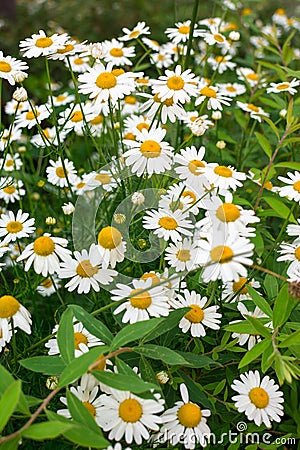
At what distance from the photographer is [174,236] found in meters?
0.98

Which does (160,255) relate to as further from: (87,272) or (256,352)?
(256,352)

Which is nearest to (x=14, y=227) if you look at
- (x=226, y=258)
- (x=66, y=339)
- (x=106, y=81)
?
(x=106, y=81)

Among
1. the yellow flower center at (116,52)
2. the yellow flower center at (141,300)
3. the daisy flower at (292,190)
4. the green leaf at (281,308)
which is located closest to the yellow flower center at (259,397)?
the green leaf at (281,308)

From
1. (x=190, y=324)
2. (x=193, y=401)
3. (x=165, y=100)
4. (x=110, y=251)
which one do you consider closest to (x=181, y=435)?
(x=193, y=401)

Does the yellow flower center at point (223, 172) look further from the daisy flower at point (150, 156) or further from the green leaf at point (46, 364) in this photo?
the green leaf at point (46, 364)

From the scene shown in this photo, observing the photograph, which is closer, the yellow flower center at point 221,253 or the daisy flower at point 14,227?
the yellow flower center at point 221,253

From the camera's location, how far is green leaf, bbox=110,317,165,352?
80 centimetres

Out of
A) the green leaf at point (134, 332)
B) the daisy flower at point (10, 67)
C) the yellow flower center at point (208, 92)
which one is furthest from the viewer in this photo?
the yellow flower center at point (208, 92)

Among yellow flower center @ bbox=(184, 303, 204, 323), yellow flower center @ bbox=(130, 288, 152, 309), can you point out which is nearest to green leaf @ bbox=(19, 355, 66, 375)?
yellow flower center @ bbox=(130, 288, 152, 309)

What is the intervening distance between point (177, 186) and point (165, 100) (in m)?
0.16

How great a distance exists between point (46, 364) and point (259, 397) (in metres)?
0.33

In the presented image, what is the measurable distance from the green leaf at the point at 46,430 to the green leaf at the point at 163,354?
193 mm

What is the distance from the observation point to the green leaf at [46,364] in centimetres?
82

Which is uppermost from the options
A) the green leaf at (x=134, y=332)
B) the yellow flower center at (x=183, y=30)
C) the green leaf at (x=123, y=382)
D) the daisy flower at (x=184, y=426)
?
the yellow flower center at (x=183, y=30)
